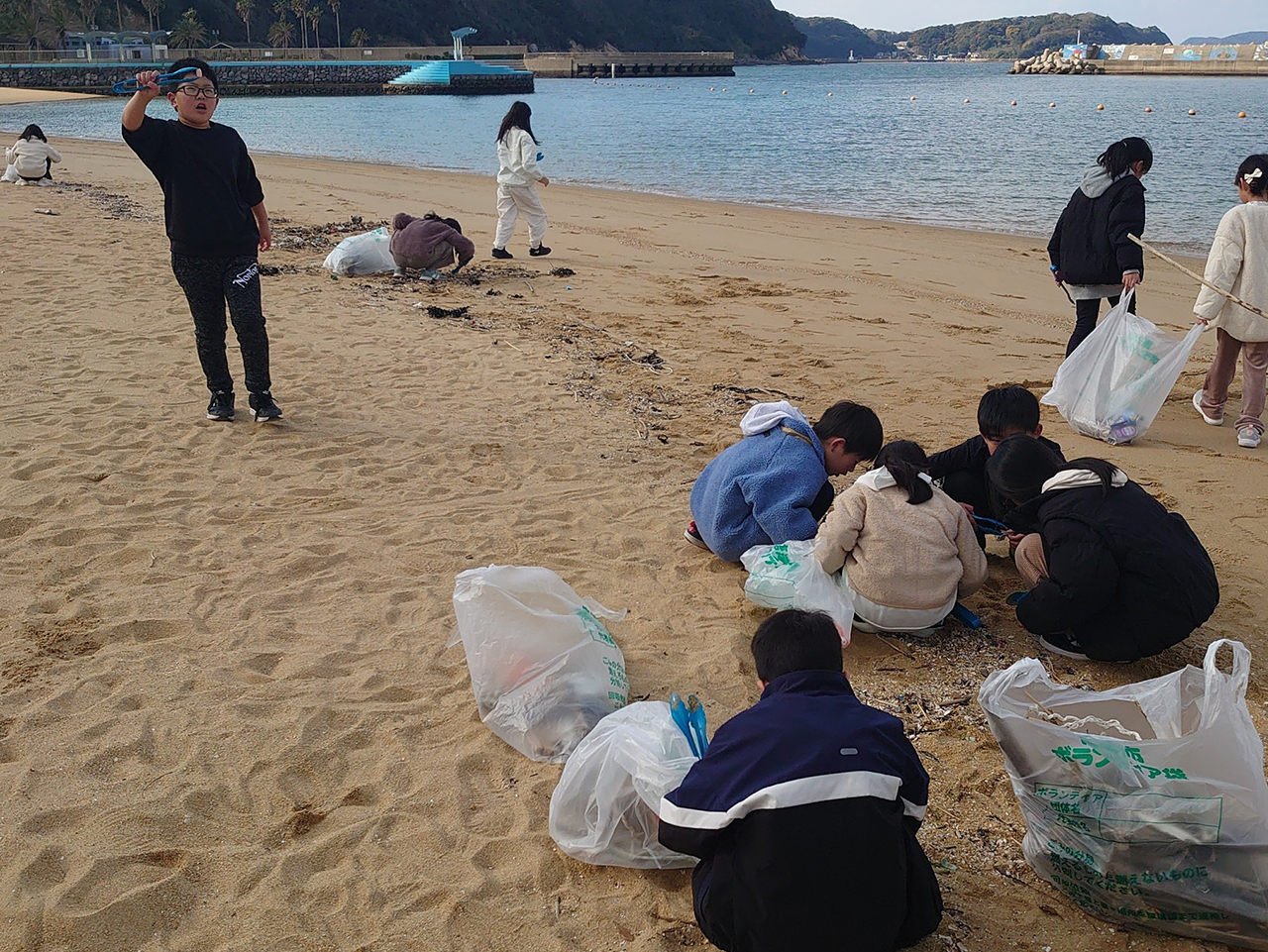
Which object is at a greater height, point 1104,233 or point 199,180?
point 199,180

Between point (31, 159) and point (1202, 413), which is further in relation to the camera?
point (31, 159)

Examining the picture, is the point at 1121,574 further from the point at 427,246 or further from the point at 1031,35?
the point at 1031,35

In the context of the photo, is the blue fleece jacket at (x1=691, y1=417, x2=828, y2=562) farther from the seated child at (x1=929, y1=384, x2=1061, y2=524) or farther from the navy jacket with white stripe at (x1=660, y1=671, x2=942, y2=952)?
the navy jacket with white stripe at (x1=660, y1=671, x2=942, y2=952)

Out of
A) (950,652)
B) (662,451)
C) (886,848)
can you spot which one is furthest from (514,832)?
(662,451)

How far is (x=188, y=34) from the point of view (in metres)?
76.4

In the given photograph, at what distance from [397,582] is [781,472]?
59.6 inches

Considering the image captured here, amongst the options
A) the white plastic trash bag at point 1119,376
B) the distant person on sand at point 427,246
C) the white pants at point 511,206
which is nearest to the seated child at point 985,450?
the white plastic trash bag at point 1119,376

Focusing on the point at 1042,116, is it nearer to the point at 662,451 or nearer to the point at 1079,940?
the point at 662,451

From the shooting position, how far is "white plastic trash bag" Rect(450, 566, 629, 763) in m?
2.71

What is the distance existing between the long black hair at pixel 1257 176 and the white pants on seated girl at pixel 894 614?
3.35 meters

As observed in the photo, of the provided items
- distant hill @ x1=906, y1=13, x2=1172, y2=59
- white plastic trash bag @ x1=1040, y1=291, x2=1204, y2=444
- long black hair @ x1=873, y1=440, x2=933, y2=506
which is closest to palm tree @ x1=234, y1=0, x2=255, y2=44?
white plastic trash bag @ x1=1040, y1=291, x2=1204, y2=444

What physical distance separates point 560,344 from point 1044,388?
130 inches

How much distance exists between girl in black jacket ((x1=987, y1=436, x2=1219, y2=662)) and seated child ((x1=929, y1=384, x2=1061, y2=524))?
0.56 metres

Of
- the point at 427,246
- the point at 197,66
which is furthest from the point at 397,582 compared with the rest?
the point at 427,246
